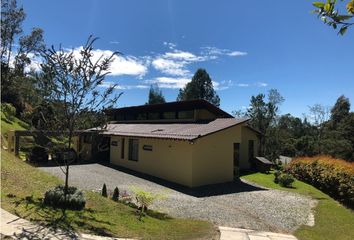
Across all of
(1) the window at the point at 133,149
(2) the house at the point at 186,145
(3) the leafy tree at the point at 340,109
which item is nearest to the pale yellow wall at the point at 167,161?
(2) the house at the point at 186,145

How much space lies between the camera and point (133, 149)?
22812 mm

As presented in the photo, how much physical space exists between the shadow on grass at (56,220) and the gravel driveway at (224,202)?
12.8 feet

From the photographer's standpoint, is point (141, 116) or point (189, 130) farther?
point (141, 116)

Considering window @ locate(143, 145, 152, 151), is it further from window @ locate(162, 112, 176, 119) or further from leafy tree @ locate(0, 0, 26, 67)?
leafy tree @ locate(0, 0, 26, 67)

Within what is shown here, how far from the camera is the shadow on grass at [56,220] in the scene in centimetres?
659

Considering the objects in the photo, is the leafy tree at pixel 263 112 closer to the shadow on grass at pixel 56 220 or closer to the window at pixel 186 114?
the window at pixel 186 114

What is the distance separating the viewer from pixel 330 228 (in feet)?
37.4

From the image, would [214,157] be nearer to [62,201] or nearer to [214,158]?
[214,158]

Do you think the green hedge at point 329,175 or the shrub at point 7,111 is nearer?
the green hedge at point 329,175

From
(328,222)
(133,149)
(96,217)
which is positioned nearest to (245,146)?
(133,149)

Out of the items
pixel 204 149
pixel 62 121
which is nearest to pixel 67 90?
pixel 62 121

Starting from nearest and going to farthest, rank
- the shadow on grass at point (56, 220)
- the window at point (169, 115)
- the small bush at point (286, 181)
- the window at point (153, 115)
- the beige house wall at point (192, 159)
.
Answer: the shadow on grass at point (56, 220) → the beige house wall at point (192, 159) → the small bush at point (286, 181) → the window at point (169, 115) → the window at point (153, 115)

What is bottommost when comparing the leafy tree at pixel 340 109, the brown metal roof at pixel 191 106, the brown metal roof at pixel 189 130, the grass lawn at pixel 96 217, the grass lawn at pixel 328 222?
the grass lawn at pixel 328 222

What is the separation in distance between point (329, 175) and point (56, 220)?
1571 centimetres
